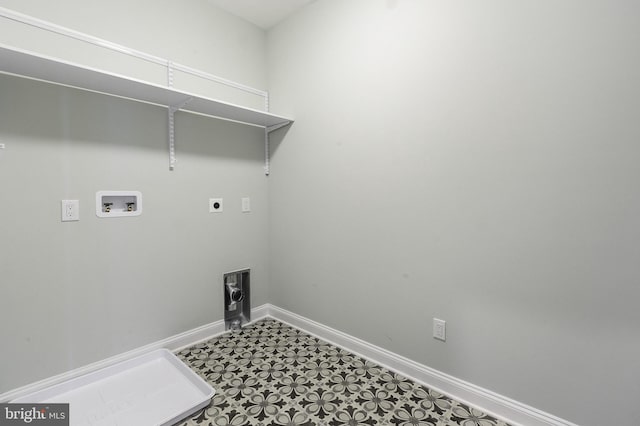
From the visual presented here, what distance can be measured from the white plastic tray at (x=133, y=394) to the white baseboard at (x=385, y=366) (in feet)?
0.19

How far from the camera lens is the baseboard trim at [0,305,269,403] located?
5.07 ft

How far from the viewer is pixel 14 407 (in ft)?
4.75

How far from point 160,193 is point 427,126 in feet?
5.62

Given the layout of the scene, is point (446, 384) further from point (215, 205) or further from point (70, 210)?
point (70, 210)

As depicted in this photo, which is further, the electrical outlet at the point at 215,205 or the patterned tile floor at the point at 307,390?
the electrical outlet at the point at 215,205

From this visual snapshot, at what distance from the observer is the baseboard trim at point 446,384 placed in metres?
1.35

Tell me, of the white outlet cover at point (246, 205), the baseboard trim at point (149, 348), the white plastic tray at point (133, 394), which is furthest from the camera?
the white outlet cover at point (246, 205)

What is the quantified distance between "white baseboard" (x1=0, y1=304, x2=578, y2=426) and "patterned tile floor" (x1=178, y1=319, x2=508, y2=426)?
0.16 ft

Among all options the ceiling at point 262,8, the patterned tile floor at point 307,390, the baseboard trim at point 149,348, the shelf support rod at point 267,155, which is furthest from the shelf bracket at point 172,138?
the patterned tile floor at point 307,390

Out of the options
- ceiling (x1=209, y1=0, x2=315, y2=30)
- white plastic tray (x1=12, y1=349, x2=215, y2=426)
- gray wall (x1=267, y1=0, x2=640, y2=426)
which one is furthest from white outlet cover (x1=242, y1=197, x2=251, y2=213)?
ceiling (x1=209, y1=0, x2=315, y2=30)

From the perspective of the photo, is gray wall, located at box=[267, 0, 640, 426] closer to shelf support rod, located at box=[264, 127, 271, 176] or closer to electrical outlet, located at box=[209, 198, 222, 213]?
shelf support rod, located at box=[264, 127, 271, 176]

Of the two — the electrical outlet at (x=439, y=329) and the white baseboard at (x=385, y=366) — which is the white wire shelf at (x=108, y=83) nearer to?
the white baseboard at (x=385, y=366)

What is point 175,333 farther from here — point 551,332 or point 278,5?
point 278,5

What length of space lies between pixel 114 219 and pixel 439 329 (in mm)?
1977
